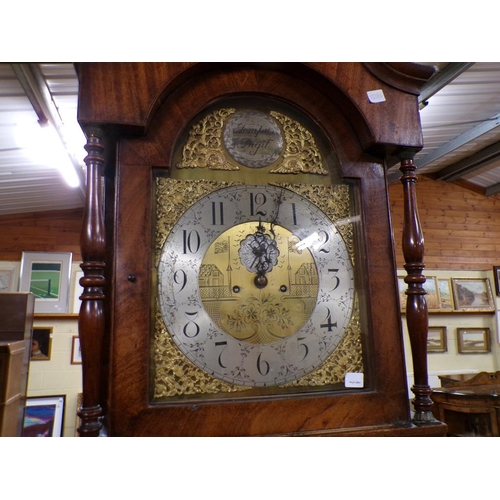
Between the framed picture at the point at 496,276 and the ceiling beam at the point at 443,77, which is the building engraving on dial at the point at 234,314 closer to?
the ceiling beam at the point at 443,77

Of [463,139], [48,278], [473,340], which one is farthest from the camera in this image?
[473,340]

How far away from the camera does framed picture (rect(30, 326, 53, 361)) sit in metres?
4.22

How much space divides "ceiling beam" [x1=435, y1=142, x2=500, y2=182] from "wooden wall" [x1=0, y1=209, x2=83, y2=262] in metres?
4.45

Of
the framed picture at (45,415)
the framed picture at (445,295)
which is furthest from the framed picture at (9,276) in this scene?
the framed picture at (445,295)

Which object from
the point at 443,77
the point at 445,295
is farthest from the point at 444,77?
the point at 445,295

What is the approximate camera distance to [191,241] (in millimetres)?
834

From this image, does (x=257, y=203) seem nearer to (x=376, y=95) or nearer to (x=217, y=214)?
(x=217, y=214)

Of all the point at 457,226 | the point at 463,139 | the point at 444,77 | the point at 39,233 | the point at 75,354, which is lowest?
the point at 75,354

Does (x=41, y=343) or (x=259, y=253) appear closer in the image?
(x=259, y=253)

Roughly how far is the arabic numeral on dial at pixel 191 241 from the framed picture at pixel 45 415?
4011 mm

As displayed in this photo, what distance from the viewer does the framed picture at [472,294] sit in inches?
199

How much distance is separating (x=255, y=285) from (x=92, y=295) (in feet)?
1.06

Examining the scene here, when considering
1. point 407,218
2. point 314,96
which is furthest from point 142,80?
point 407,218

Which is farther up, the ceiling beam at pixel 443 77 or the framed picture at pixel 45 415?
the ceiling beam at pixel 443 77
